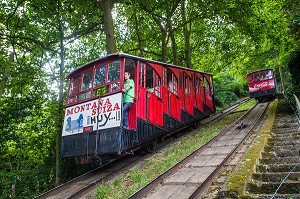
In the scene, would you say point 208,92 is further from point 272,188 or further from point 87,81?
point 272,188

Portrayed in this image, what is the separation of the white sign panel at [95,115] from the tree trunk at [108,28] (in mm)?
3269

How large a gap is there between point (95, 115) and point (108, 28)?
4.70 m

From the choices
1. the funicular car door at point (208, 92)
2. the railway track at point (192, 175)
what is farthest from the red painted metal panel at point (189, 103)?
the railway track at point (192, 175)

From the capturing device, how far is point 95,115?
286 inches

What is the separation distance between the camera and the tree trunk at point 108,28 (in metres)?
10.1

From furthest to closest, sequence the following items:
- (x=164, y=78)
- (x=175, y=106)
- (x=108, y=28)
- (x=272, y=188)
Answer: (x=108, y=28), (x=175, y=106), (x=164, y=78), (x=272, y=188)

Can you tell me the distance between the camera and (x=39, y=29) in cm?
960

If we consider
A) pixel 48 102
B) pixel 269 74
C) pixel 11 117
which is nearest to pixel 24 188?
pixel 11 117

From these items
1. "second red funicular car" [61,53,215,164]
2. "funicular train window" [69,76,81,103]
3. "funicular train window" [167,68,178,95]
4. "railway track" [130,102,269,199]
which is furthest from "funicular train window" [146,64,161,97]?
"railway track" [130,102,269,199]

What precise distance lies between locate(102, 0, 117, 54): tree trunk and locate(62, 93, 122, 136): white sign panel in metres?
3.27

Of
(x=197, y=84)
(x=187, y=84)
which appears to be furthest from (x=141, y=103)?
(x=197, y=84)

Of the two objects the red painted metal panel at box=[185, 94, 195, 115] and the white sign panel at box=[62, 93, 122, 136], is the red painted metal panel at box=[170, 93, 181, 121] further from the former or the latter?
the white sign panel at box=[62, 93, 122, 136]

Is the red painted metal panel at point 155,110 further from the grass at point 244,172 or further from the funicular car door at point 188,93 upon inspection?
the grass at point 244,172

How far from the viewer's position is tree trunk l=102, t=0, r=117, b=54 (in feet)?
33.3
